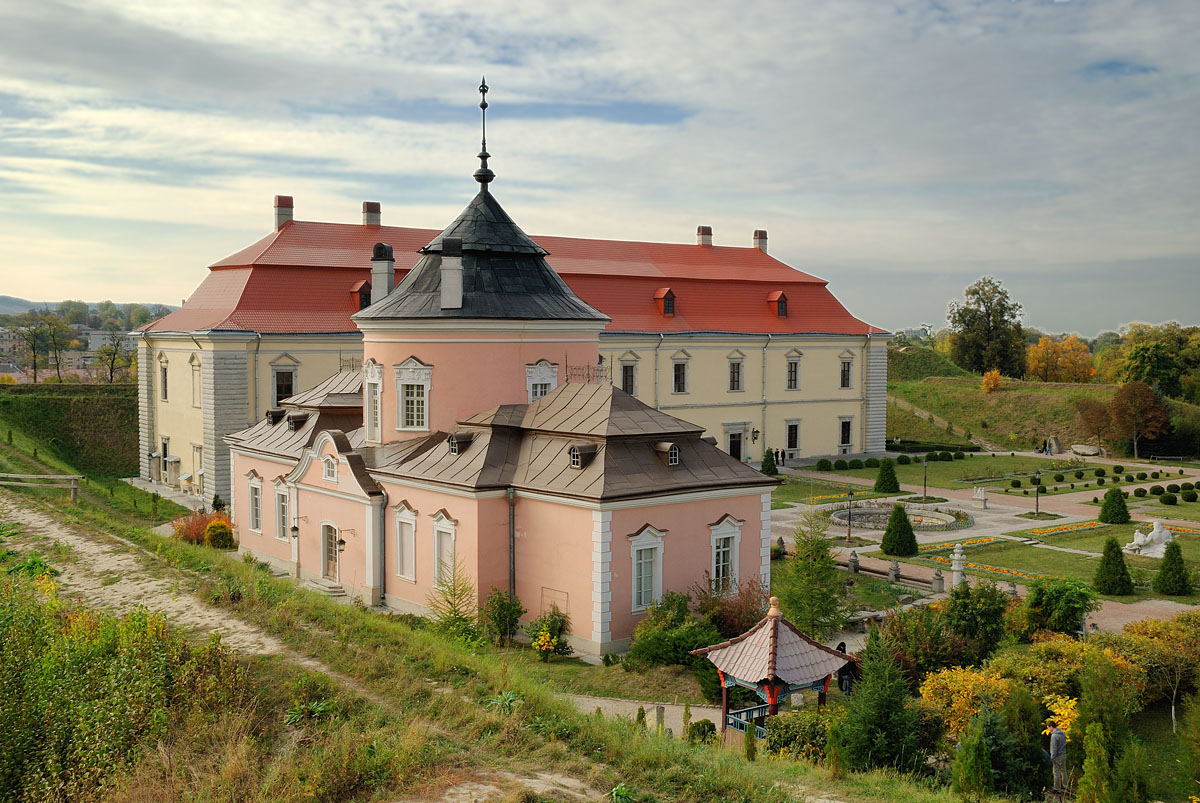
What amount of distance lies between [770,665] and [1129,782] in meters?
4.60

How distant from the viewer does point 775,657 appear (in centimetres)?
1388

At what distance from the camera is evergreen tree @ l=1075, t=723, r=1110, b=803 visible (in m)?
11.1

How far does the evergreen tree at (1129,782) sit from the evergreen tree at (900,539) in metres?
15.4

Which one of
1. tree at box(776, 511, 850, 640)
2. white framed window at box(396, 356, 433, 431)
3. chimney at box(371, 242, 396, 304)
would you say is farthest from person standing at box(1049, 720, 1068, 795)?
chimney at box(371, 242, 396, 304)

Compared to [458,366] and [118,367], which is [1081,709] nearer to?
[458,366]

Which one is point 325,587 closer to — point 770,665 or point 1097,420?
point 770,665

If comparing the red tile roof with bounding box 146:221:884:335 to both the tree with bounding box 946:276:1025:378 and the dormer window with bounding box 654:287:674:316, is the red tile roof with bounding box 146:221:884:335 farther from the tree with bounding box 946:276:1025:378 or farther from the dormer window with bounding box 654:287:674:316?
the tree with bounding box 946:276:1025:378

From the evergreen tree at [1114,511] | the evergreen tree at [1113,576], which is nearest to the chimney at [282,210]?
the evergreen tree at [1113,576]

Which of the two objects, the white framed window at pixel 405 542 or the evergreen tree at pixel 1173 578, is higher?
the white framed window at pixel 405 542

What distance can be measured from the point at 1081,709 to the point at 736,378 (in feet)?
105

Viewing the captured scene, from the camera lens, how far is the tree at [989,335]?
6938 cm

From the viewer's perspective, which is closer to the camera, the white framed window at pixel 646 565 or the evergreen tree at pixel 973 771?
the evergreen tree at pixel 973 771

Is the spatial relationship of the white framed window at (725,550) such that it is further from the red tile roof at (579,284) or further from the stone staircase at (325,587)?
the red tile roof at (579,284)

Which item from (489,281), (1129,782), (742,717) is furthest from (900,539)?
(1129,782)
